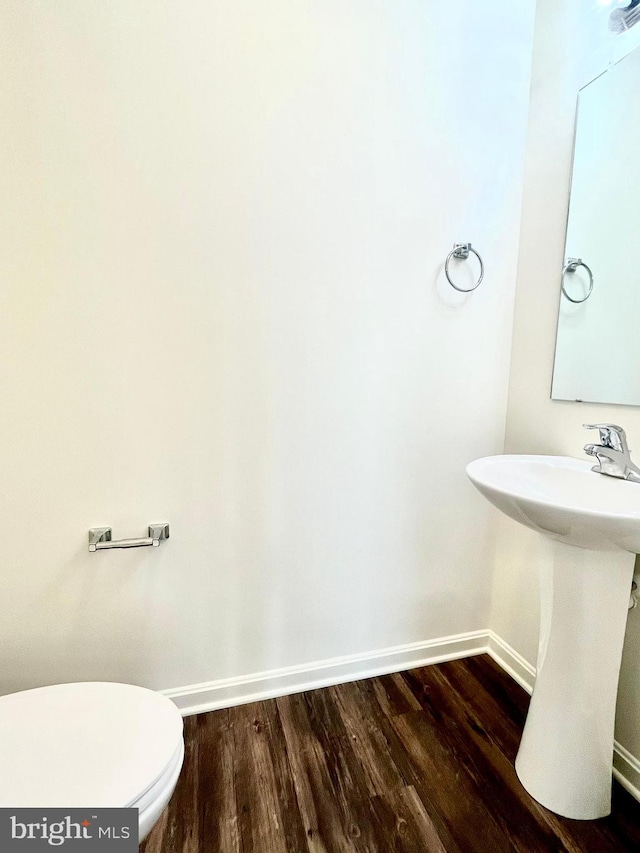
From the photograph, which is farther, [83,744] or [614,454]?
[614,454]

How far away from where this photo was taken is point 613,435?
104 centimetres

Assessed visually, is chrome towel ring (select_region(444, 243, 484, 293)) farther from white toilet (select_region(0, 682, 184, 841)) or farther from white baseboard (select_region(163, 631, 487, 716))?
white toilet (select_region(0, 682, 184, 841))

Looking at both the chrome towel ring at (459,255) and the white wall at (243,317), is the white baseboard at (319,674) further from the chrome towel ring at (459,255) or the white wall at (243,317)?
the chrome towel ring at (459,255)

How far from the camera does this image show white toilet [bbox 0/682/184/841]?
27.1 inches

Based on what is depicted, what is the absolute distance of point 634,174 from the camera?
1.08 meters

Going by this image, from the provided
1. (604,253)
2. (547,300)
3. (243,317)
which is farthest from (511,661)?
(243,317)

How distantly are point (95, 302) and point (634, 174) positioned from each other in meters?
1.54

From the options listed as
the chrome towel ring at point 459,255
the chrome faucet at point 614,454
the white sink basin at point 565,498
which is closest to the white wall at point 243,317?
the chrome towel ring at point 459,255

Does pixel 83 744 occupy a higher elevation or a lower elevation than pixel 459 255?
lower

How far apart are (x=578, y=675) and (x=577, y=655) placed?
5cm

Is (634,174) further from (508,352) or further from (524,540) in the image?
(524,540)

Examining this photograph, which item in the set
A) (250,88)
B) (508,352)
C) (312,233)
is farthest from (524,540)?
(250,88)

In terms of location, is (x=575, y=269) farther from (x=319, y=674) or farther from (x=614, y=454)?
(x=319, y=674)

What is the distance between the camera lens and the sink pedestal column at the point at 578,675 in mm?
958
